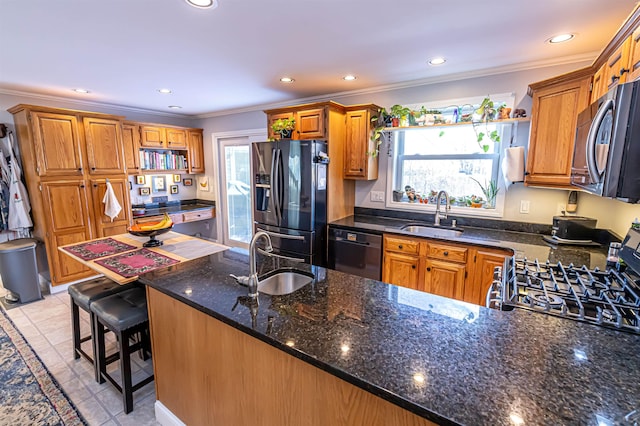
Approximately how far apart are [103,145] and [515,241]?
4.76 meters

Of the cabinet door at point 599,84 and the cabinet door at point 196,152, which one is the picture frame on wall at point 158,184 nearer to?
the cabinet door at point 196,152

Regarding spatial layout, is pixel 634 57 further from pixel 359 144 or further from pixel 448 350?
pixel 359 144

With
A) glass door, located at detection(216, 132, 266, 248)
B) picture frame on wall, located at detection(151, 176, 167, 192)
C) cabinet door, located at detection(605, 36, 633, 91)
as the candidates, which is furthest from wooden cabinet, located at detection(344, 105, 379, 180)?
picture frame on wall, located at detection(151, 176, 167, 192)

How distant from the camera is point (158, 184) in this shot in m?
5.00

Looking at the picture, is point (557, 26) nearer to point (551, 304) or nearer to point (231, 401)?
point (551, 304)

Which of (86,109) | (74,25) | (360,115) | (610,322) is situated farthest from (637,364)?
(86,109)

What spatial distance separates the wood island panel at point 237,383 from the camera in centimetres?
96

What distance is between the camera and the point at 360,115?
3.33m

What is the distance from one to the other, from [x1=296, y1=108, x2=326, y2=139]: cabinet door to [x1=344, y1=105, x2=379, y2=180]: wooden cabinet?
1.20ft

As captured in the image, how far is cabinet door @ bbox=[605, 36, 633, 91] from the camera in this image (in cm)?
152

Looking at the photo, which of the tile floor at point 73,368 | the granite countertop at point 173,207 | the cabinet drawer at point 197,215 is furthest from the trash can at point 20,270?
the cabinet drawer at point 197,215

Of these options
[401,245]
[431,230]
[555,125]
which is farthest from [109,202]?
[555,125]

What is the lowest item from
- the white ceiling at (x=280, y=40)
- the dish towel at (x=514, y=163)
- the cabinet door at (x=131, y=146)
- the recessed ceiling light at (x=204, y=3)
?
the dish towel at (x=514, y=163)

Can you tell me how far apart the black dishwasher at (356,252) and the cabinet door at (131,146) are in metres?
3.18
